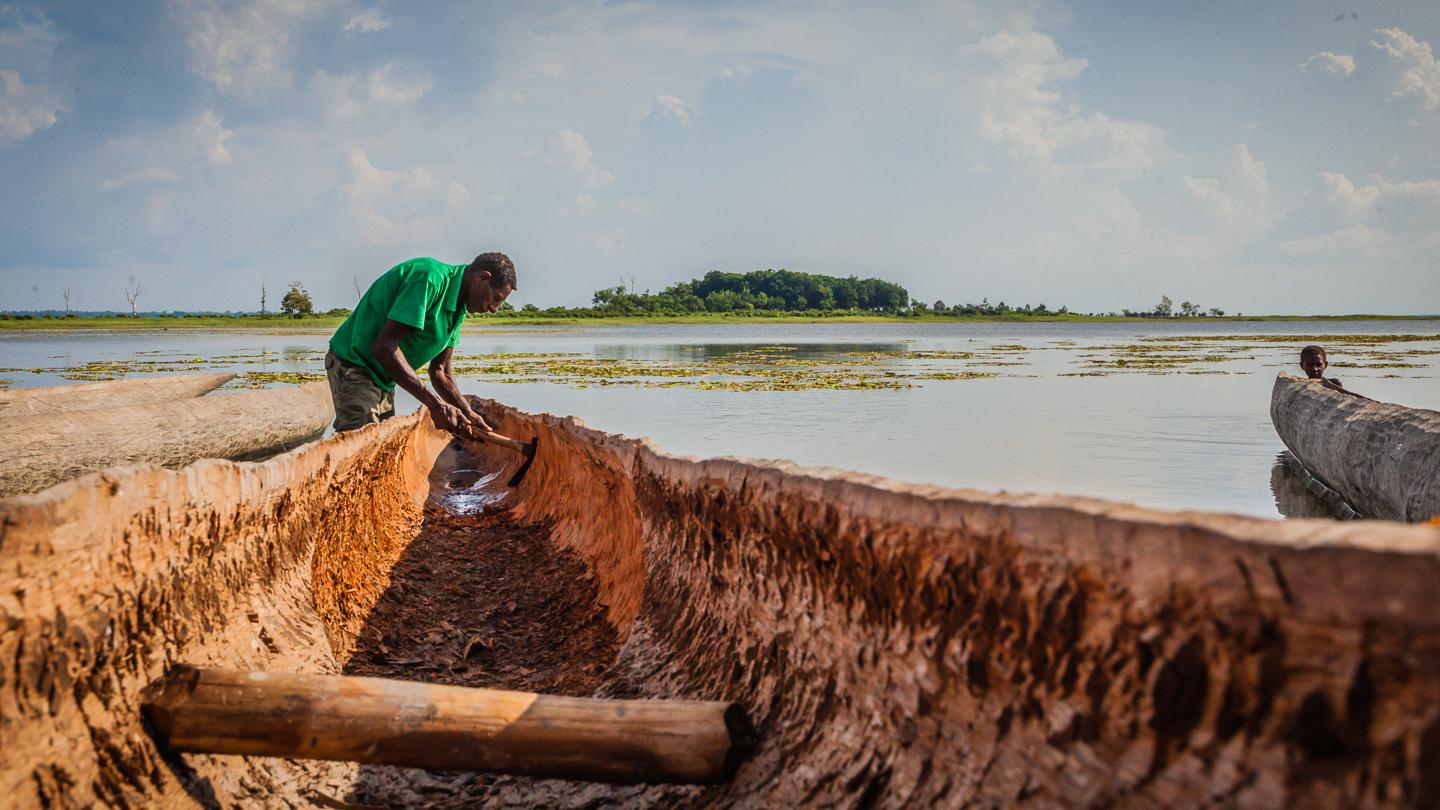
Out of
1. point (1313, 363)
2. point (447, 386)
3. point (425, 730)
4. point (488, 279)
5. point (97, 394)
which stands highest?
point (488, 279)

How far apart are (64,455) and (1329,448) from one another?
879 centimetres

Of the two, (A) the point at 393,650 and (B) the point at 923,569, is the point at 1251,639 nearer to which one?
(B) the point at 923,569

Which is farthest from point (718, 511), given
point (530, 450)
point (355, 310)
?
point (530, 450)

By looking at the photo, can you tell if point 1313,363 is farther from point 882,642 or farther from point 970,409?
point 882,642

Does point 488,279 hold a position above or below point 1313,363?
above

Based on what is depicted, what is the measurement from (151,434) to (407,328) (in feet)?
10.5

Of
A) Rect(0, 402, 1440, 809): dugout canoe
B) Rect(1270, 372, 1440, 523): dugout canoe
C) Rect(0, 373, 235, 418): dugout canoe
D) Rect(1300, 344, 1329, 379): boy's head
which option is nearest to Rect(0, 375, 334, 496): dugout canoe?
Rect(0, 373, 235, 418): dugout canoe

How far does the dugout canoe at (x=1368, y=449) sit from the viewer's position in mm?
4883

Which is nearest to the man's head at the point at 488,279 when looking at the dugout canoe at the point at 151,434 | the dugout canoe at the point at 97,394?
the dugout canoe at the point at 151,434

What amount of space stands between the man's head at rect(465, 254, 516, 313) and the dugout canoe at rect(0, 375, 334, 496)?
2527 mm

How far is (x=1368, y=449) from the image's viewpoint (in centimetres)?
574

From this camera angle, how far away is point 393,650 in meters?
3.18

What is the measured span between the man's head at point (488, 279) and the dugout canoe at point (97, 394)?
3.56 m

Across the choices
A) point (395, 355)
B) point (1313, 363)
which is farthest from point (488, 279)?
point (1313, 363)
